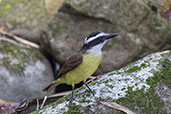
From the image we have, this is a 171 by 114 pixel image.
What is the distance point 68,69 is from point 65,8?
4.81 m

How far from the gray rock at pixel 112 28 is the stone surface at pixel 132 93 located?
13.6 ft

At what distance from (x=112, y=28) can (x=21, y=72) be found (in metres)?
3.07

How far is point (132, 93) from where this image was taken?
11.4 feet

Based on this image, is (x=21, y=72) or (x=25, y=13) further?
(x=25, y=13)

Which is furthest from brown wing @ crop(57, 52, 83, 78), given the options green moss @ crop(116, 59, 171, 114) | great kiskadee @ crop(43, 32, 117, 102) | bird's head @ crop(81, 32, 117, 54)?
green moss @ crop(116, 59, 171, 114)

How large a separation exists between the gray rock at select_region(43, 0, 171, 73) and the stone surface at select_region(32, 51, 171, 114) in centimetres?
413

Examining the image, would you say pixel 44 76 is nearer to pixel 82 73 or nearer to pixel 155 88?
pixel 82 73

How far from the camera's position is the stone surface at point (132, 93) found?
131 inches

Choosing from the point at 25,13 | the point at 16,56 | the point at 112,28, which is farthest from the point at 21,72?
the point at 25,13

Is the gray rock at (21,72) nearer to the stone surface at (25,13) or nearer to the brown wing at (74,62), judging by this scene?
the stone surface at (25,13)

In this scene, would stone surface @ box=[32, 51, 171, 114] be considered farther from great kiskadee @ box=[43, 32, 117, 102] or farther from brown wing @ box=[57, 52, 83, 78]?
brown wing @ box=[57, 52, 83, 78]

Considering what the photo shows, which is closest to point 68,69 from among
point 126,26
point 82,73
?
point 82,73

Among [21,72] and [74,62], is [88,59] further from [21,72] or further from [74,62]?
[21,72]

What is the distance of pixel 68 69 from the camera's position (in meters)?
4.14
